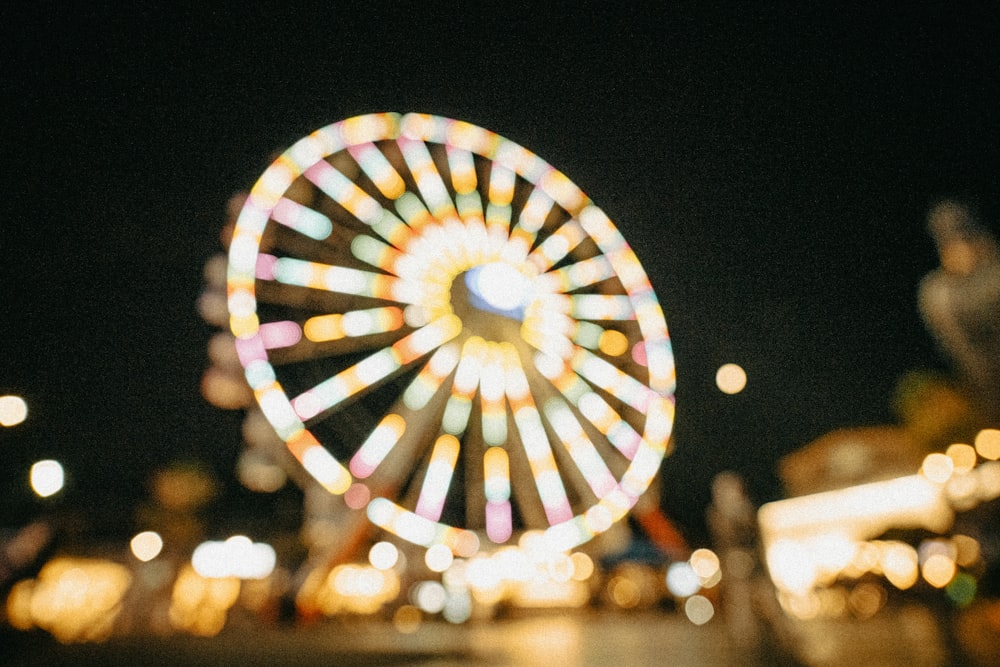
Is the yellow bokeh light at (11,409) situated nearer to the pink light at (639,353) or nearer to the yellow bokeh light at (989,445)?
the pink light at (639,353)

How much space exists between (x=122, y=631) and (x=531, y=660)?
22.5ft

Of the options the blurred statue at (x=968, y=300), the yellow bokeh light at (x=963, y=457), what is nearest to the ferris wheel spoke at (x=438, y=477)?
the yellow bokeh light at (x=963, y=457)

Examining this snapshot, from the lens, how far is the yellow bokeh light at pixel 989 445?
2138cm

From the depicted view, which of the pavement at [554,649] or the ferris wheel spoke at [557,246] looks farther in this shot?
the ferris wheel spoke at [557,246]

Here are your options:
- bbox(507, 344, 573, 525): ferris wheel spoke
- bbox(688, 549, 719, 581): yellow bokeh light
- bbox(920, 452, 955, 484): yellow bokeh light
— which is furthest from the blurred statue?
bbox(507, 344, 573, 525): ferris wheel spoke

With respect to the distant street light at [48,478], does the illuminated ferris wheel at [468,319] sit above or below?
above

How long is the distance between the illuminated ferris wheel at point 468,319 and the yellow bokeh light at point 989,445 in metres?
15.3

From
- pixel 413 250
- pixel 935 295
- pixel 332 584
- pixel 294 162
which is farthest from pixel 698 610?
pixel 935 295

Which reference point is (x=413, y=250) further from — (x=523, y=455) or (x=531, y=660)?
(x=531, y=660)

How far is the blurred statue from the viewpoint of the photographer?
3111cm

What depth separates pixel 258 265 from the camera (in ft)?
32.0

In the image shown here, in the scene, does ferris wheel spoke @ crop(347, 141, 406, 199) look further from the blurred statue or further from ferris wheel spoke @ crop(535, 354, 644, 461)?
the blurred statue

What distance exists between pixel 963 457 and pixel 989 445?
124 centimetres

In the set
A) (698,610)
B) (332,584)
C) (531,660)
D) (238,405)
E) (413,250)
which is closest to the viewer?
(531,660)
